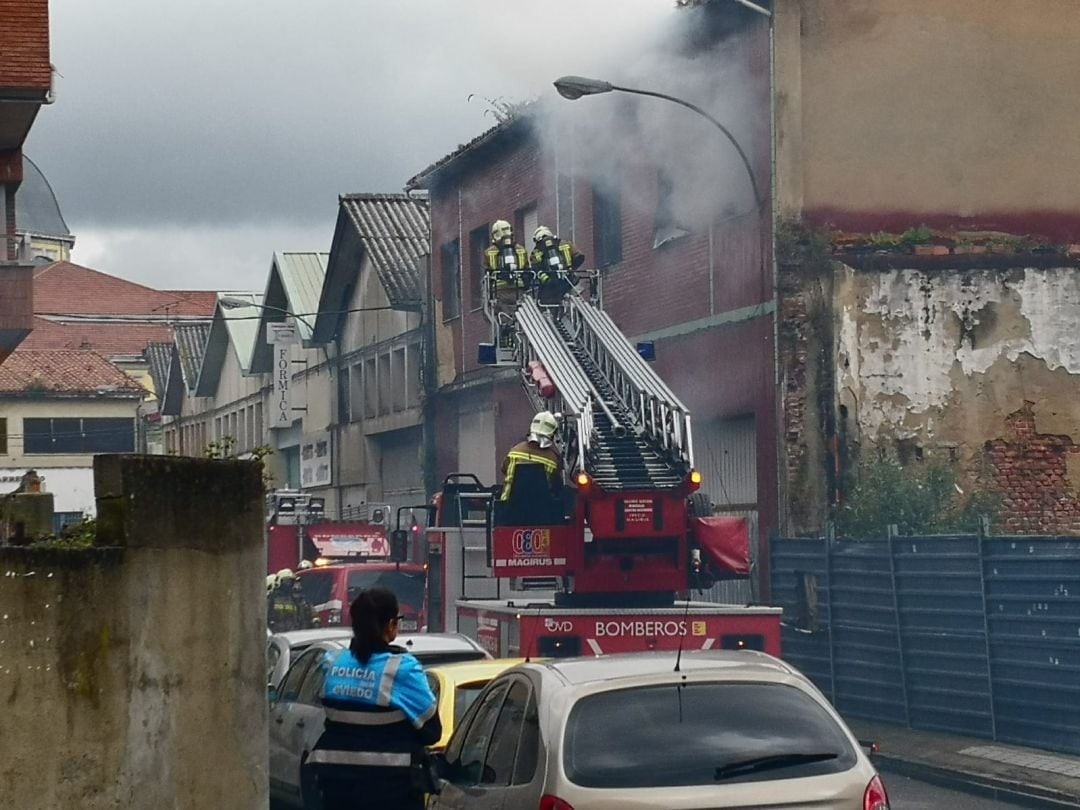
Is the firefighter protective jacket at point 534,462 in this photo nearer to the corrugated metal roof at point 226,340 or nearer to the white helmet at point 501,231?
the white helmet at point 501,231

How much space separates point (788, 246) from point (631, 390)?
5.83 m

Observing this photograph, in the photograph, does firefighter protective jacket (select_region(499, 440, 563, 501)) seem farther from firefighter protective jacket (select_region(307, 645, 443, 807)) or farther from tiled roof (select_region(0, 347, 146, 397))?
tiled roof (select_region(0, 347, 146, 397))

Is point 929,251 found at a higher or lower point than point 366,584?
higher

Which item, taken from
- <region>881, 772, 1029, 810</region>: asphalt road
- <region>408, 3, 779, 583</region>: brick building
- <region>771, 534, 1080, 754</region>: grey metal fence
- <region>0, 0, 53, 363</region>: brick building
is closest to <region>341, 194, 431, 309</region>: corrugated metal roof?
<region>408, 3, 779, 583</region>: brick building

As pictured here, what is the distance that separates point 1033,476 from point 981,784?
8.94 meters

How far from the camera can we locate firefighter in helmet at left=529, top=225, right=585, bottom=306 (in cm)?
2008

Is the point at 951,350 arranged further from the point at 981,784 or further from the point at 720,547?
the point at 981,784

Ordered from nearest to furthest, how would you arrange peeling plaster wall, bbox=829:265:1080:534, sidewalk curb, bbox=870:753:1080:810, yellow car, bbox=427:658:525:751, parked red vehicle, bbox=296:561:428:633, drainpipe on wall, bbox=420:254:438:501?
1. yellow car, bbox=427:658:525:751
2. sidewalk curb, bbox=870:753:1080:810
3. parked red vehicle, bbox=296:561:428:633
4. peeling plaster wall, bbox=829:265:1080:534
5. drainpipe on wall, bbox=420:254:438:501

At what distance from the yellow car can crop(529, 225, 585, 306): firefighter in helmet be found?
9.78 meters

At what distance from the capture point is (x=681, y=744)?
266 inches

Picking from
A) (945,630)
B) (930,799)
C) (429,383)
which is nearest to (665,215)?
(945,630)

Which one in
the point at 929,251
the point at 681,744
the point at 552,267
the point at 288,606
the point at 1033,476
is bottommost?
the point at 288,606

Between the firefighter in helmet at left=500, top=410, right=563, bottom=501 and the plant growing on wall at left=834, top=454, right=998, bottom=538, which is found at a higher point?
the firefighter in helmet at left=500, top=410, right=563, bottom=501

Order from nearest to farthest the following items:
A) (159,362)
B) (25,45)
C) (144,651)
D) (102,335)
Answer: (144,651)
(25,45)
(159,362)
(102,335)
